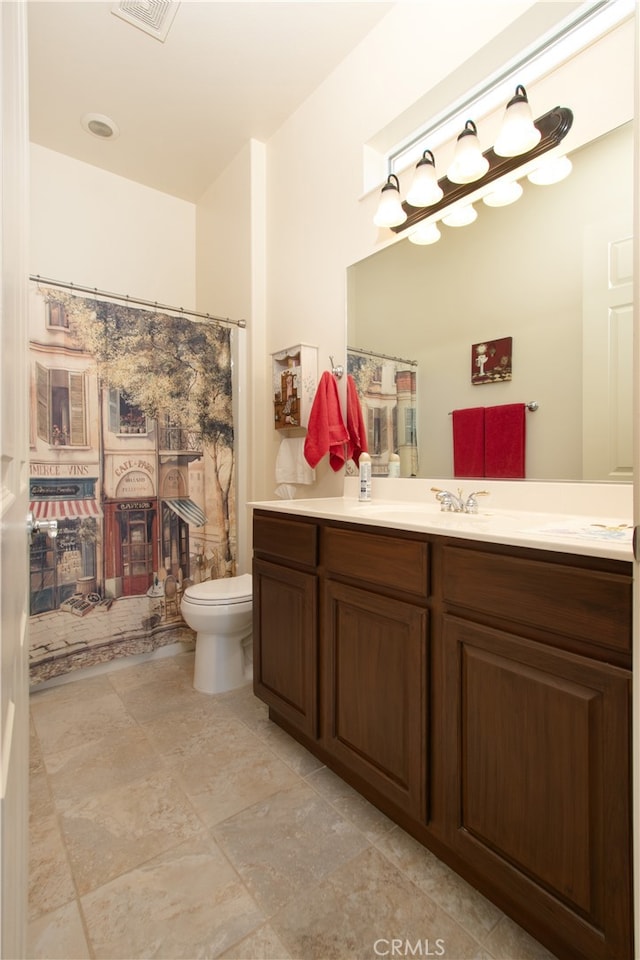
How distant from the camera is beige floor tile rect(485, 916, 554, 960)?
950mm

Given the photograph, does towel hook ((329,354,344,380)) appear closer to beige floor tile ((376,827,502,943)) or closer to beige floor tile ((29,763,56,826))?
beige floor tile ((376,827,502,943))

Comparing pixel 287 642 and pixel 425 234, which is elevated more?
pixel 425 234

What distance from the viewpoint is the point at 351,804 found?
4.54 ft

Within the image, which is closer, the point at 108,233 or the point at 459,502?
the point at 459,502

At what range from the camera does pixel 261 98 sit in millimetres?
2352

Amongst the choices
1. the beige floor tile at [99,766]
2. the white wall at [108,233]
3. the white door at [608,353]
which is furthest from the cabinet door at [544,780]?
the white wall at [108,233]

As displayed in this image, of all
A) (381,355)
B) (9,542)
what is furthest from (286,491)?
(9,542)

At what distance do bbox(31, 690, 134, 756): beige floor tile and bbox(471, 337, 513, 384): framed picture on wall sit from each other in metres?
1.93

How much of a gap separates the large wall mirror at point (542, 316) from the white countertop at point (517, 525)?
0.14m

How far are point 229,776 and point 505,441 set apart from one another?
1.47m

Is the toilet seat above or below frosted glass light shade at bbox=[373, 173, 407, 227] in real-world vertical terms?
below

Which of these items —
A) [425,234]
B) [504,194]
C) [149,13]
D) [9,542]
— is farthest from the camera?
[149,13]

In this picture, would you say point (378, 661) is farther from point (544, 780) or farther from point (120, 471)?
point (120, 471)

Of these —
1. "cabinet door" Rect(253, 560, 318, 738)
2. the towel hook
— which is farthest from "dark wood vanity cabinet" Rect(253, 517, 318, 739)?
the towel hook
